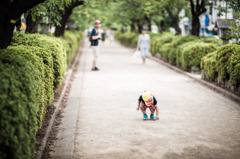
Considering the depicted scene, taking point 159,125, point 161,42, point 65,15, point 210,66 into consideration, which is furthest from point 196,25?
point 159,125

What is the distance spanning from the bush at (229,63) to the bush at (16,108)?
6.51 meters

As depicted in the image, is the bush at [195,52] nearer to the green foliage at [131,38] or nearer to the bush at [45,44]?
the bush at [45,44]

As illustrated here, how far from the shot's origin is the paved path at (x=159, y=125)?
18.9 ft

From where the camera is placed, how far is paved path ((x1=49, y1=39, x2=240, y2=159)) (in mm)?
5750

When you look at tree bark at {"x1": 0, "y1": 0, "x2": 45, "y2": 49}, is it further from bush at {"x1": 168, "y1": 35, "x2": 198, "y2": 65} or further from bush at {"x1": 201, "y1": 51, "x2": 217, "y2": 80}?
bush at {"x1": 168, "y1": 35, "x2": 198, "y2": 65}

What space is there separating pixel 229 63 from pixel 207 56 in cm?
340

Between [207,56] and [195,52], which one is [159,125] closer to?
[207,56]

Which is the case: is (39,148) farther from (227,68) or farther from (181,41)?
(181,41)

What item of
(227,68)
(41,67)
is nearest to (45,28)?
(227,68)

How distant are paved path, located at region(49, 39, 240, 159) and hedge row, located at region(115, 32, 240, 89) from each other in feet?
2.30

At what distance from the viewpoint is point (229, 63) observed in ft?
34.6

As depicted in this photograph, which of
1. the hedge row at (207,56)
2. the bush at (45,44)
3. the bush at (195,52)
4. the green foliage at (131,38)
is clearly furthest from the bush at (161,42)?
the bush at (45,44)

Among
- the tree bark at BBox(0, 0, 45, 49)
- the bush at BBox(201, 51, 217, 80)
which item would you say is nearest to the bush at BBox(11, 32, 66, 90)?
the tree bark at BBox(0, 0, 45, 49)

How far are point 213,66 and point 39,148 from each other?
8.24 meters
